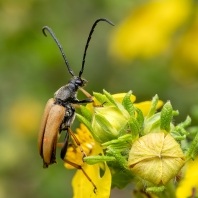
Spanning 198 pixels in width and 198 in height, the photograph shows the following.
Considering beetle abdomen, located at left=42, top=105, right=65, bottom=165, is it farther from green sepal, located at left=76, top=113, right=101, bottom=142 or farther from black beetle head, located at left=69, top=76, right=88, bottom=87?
green sepal, located at left=76, top=113, right=101, bottom=142

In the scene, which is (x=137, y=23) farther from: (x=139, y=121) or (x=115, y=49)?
(x=139, y=121)

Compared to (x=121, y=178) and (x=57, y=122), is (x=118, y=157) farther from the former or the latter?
(x=57, y=122)

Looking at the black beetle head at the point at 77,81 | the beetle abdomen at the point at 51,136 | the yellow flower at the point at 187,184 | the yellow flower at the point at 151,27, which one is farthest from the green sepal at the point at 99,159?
the yellow flower at the point at 151,27

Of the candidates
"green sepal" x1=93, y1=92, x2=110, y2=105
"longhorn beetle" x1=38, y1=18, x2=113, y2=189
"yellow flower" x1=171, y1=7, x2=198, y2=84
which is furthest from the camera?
"yellow flower" x1=171, y1=7, x2=198, y2=84

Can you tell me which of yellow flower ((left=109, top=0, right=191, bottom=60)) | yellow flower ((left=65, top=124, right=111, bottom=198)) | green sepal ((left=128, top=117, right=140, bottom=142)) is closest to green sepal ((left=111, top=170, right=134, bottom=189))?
yellow flower ((left=65, top=124, right=111, bottom=198))

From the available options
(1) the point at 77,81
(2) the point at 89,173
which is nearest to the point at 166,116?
(2) the point at 89,173

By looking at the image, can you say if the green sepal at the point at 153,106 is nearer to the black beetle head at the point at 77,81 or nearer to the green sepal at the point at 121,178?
the green sepal at the point at 121,178

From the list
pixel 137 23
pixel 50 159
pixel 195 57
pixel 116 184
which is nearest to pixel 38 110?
pixel 137 23
